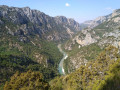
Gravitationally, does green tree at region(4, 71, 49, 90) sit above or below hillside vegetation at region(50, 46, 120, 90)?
above

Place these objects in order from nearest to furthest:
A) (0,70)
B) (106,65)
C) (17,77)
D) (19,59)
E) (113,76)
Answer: (17,77), (113,76), (106,65), (0,70), (19,59)

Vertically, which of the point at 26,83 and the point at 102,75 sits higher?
the point at 26,83

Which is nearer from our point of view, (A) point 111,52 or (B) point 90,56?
(A) point 111,52

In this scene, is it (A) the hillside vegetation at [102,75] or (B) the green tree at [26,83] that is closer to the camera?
(B) the green tree at [26,83]

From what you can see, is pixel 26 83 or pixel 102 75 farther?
pixel 102 75

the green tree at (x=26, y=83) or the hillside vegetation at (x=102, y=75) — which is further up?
the green tree at (x=26, y=83)

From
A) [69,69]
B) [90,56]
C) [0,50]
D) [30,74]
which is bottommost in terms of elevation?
[69,69]

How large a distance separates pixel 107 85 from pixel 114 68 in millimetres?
5337

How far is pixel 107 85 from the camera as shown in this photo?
27.9 metres

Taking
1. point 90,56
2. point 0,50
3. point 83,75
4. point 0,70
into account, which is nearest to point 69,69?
point 90,56

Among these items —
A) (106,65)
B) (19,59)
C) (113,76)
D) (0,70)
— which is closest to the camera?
(113,76)

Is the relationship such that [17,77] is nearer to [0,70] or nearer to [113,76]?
[113,76]

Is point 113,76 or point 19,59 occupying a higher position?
point 19,59

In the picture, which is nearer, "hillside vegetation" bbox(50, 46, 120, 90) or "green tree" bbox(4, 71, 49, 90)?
"green tree" bbox(4, 71, 49, 90)
